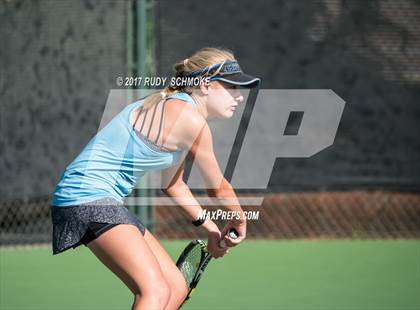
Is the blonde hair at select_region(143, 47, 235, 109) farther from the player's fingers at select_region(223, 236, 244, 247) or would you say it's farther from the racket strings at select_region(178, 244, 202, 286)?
the racket strings at select_region(178, 244, 202, 286)

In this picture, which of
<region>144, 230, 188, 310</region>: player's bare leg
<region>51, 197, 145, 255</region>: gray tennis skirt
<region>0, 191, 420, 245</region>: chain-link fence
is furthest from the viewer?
<region>0, 191, 420, 245</region>: chain-link fence

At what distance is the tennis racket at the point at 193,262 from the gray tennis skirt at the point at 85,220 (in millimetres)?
652

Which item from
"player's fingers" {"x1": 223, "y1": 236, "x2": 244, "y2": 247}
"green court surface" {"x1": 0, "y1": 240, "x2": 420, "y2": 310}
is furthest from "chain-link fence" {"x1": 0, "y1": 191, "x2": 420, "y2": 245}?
"player's fingers" {"x1": 223, "y1": 236, "x2": 244, "y2": 247}

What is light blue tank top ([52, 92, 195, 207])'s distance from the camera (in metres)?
3.95

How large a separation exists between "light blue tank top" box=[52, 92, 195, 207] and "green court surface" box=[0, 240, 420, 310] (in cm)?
164

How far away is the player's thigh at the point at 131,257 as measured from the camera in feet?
12.4

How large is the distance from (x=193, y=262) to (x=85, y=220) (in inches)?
35.7

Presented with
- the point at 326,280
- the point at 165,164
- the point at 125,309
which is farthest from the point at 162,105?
the point at 326,280

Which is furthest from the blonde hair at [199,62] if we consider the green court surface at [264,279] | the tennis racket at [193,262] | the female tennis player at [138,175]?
the green court surface at [264,279]

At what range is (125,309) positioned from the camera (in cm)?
543

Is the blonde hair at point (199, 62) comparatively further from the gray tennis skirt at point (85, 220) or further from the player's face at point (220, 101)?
the gray tennis skirt at point (85, 220)

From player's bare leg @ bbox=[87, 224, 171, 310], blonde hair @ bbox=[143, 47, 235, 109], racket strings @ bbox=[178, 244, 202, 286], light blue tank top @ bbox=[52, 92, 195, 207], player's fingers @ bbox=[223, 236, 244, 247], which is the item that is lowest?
racket strings @ bbox=[178, 244, 202, 286]

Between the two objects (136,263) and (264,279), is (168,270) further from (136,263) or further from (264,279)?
(264,279)

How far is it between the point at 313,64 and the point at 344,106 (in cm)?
47
